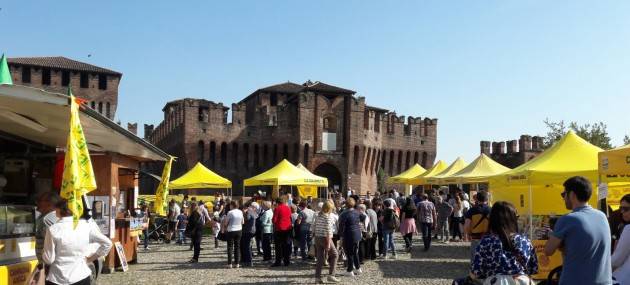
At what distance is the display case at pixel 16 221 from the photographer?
5.80 meters

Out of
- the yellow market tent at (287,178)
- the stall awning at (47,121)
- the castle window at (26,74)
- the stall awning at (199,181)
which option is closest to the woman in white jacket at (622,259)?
the stall awning at (47,121)

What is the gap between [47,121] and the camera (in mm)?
7035

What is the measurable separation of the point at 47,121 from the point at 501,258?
5208 mm

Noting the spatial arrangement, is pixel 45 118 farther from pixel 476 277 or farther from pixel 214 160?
pixel 214 160

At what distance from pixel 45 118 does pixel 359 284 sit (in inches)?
242

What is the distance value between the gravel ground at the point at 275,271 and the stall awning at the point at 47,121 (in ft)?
9.26

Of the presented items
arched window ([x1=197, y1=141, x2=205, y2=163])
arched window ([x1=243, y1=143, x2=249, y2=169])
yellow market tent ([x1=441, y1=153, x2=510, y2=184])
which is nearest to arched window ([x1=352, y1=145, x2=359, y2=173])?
arched window ([x1=243, y1=143, x2=249, y2=169])

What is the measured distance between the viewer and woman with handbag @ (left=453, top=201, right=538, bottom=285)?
424 cm

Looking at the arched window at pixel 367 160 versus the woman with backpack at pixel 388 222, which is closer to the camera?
the woman with backpack at pixel 388 222

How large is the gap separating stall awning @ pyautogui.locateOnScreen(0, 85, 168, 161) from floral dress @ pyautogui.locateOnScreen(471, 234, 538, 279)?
375 cm

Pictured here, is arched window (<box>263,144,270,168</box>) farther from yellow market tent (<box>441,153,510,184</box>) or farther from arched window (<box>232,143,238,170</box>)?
yellow market tent (<box>441,153,510,184</box>)

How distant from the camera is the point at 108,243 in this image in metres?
5.32

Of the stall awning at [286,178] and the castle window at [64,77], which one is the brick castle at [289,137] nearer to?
the castle window at [64,77]

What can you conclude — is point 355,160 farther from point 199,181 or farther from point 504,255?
point 504,255
